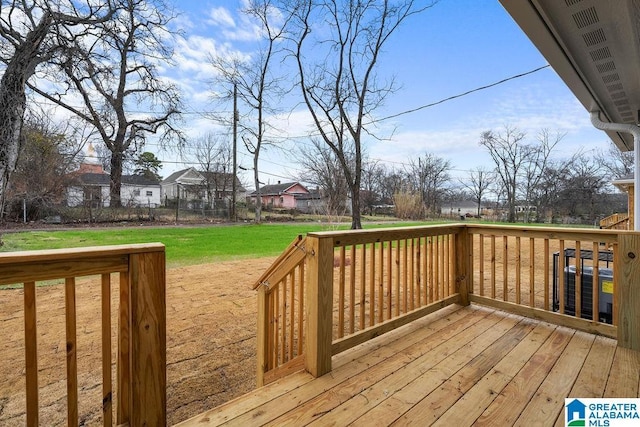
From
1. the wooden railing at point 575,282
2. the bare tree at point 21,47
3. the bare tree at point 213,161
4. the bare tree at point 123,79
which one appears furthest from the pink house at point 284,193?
the wooden railing at point 575,282

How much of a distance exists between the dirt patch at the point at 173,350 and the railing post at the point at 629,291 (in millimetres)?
2698

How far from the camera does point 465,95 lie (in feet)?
28.3

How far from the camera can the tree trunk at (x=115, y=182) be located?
45.7 ft

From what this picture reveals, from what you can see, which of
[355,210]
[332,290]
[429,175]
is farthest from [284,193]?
[332,290]

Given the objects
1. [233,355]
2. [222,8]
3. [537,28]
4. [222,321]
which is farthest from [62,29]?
[537,28]

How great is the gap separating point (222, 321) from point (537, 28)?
3794mm

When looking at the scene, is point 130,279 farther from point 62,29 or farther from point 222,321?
point 62,29

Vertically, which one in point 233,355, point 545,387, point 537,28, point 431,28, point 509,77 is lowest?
point 233,355

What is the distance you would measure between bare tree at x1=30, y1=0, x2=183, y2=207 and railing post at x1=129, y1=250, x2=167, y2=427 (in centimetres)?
778

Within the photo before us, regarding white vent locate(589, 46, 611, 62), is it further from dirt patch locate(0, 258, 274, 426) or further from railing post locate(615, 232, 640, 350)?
dirt patch locate(0, 258, 274, 426)

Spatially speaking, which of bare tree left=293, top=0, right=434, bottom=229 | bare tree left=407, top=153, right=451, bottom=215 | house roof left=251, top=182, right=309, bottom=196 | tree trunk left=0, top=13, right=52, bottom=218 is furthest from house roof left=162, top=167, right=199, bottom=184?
tree trunk left=0, top=13, right=52, bottom=218

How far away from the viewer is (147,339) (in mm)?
1229

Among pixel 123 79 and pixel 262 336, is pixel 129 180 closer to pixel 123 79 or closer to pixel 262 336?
pixel 123 79

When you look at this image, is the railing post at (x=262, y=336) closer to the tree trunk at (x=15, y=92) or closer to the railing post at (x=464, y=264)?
the railing post at (x=464, y=264)
